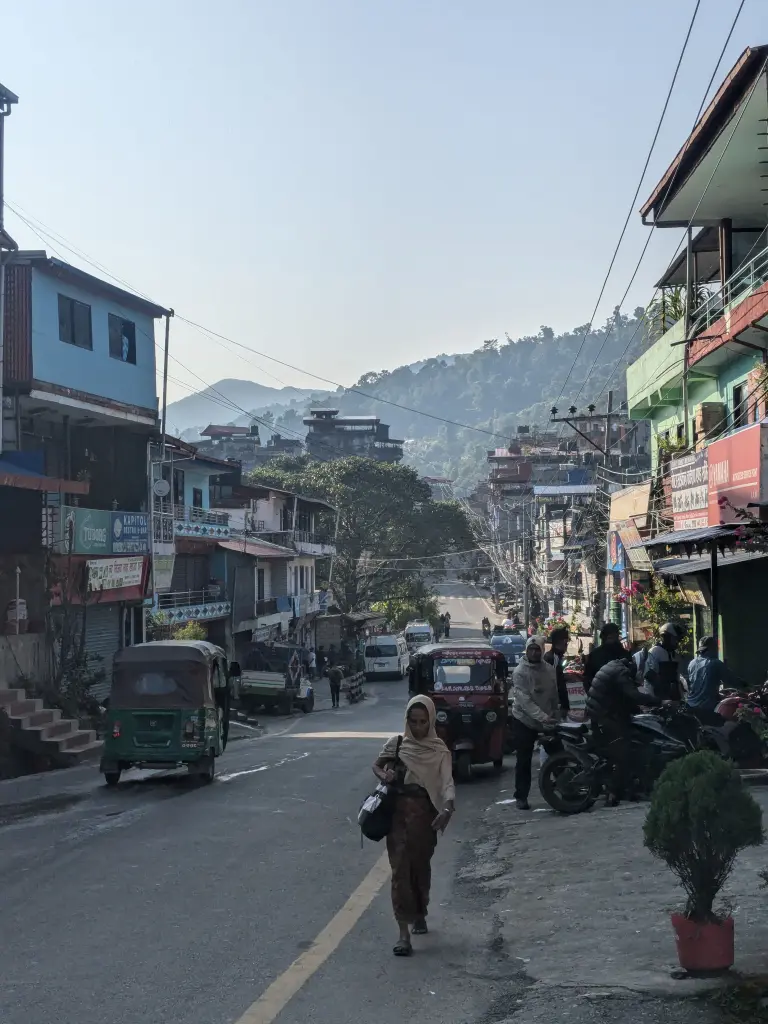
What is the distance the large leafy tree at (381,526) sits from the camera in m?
70.9

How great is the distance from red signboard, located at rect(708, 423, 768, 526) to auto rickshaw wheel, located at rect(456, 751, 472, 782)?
17.1 feet

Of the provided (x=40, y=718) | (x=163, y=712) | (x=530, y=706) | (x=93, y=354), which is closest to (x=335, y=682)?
(x=93, y=354)

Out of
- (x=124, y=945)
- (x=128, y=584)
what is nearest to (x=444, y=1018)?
(x=124, y=945)

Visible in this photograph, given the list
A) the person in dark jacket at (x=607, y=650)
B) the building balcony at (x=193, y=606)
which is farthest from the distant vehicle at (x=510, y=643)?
the person in dark jacket at (x=607, y=650)

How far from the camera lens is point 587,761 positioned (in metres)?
12.8

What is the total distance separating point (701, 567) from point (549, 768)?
401 inches

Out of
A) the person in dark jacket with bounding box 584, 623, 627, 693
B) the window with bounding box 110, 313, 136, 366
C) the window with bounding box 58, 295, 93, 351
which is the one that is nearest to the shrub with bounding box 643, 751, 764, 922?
the person in dark jacket with bounding box 584, 623, 627, 693

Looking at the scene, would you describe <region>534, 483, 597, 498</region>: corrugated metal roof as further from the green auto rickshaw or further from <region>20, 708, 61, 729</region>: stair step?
the green auto rickshaw

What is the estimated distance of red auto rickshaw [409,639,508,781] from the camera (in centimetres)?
1727

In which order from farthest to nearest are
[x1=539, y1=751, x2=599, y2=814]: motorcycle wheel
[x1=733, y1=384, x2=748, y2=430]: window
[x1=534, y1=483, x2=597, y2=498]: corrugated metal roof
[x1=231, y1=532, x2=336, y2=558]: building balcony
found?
[x1=534, y1=483, x2=597, y2=498]: corrugated metal roof, [x1=231, y1=532, x2=336, y2=558]: building balcony, [x1=733, y1=384, x2=748, y2=430]: window, [x1=539, y1=751, x2=599, y2=814]: motorcycle wheel

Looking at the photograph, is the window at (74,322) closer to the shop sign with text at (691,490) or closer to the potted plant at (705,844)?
the shop sign with text at (691,490)

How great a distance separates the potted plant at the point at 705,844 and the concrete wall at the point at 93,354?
24.5 metres

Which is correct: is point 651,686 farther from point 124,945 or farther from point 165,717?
point 124,945

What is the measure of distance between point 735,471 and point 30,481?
1373 centimetres
